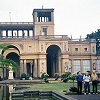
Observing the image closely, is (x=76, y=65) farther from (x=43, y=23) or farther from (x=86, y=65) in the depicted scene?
(x=43, y=23)

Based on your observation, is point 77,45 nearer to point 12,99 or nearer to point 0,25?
point 0,25

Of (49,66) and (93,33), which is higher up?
(93,33)

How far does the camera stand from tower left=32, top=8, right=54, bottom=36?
70250mm

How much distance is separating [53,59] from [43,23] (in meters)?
7.12

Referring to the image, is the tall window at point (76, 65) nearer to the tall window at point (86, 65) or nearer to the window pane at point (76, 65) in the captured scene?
the window pane at point (76, 65)

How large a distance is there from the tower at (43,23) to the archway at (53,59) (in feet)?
11.5

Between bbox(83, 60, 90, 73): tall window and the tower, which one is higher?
the tower

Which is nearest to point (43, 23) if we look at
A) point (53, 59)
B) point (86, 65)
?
point (53, 59)

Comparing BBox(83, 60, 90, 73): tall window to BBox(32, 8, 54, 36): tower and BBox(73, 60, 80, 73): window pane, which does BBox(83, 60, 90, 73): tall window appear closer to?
BBox(73, 60, 80, 73): window pane

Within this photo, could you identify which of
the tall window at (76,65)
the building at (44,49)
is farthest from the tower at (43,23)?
the tall window at (76,65)

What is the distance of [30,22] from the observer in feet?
238

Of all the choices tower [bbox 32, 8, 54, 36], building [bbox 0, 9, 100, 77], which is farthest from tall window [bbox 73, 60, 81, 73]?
tower [bbox 32, 8, 54, 36]

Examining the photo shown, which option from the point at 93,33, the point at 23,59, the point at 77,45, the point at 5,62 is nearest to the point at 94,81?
the point at 5,62

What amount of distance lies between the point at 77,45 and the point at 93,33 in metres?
21.7
